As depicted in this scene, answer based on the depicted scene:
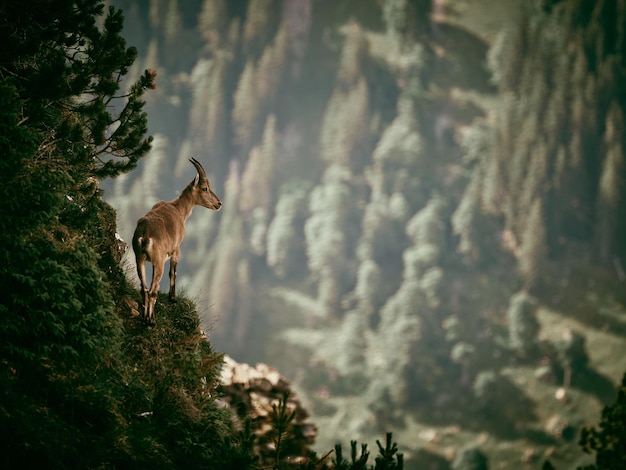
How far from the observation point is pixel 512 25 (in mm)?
163750

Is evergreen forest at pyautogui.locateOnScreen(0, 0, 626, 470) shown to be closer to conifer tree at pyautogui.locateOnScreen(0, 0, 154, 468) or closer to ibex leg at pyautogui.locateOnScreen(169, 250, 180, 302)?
ibex leg at pyautogui.locateOnScreen(169, 250, 180, 302)

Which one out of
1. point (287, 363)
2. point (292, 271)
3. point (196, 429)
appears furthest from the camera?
point (292, 271)

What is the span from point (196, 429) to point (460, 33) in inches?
6809

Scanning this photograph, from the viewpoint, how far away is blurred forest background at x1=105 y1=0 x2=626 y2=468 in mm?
108750

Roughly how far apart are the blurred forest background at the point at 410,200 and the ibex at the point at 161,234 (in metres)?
89.4

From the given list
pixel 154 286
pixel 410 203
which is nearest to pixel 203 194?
pixel 154 286

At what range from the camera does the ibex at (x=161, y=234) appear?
12.2 metres

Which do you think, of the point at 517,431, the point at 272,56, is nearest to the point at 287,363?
the point at 517,431

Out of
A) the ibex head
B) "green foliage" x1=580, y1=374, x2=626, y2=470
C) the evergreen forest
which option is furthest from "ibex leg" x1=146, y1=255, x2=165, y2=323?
"green foliage" x1=580, y1=374, x2=626, y2=470

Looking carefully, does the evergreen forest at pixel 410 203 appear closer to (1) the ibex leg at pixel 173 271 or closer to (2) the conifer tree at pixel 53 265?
(1) the ibex leg at pixel 173 271

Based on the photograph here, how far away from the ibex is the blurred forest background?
89.4 meters

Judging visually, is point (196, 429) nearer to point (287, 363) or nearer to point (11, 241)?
point (11, 241)

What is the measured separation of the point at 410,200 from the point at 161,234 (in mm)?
132978

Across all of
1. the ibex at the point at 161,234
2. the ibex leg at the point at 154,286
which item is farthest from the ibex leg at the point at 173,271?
the ibex leg at the point at 154,286
